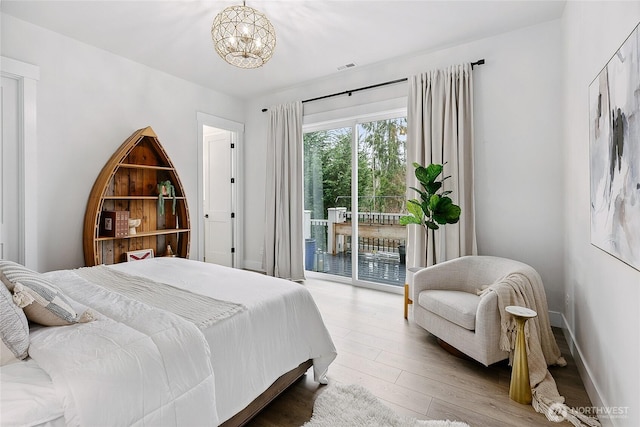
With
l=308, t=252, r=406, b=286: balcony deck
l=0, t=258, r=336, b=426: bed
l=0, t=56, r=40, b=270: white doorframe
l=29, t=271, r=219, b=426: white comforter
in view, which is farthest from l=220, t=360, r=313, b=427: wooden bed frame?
l=0, t=56, r=40, b=270: white doorframe

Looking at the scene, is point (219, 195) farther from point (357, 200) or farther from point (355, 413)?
point (355, 413)

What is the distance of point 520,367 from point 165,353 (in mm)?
1940

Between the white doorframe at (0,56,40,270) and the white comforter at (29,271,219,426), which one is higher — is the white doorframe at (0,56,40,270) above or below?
above

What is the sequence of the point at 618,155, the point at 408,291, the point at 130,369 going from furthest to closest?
the point at 408,291 < the point at 618,155 < the point at 130,369

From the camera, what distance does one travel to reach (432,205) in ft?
9.70

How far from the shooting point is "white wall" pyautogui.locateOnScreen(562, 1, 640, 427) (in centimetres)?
130

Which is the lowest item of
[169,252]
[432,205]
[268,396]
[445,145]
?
[268,396]

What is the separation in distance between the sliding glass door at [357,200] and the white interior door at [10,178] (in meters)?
3.16

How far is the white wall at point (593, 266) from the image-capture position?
1.30 meters

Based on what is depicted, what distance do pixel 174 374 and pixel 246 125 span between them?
453cm

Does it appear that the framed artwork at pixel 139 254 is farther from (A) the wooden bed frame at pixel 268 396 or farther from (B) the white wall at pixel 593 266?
(B) the white wall at pixel 593 266

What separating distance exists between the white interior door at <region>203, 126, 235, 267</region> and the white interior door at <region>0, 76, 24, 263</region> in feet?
8.49

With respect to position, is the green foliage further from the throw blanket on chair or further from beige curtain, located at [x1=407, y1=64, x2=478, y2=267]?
the throw blanket on chair

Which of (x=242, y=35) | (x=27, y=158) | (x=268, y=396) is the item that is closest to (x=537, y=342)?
(x=268, y=396)
